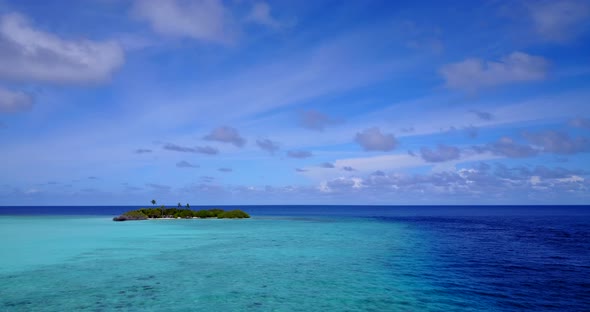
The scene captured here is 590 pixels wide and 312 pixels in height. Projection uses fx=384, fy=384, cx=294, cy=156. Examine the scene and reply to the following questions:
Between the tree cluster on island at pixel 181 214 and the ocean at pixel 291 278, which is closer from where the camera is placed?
the ocean at pixel 291 278

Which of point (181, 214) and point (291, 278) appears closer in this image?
point (291, 278)

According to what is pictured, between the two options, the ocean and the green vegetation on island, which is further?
the green vegetation on island

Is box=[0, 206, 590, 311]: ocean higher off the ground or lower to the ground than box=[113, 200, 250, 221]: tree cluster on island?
lower

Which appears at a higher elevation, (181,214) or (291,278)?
(181,214)

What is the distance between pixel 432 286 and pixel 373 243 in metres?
25.1

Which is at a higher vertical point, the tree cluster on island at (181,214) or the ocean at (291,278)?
the tree cluster on island at (181,214)

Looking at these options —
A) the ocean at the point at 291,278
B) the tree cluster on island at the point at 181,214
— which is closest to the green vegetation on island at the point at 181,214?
the tree cluster on island at the point at 181,214

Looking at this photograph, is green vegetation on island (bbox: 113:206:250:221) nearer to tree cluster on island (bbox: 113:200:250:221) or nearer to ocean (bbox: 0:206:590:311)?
tree cluster on island (bbox: 113:200:250:221)

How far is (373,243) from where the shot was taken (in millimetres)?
50625

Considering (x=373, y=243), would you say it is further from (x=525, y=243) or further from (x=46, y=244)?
(x=46, y=244)

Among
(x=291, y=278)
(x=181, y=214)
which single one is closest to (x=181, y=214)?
(x=181, y=214)

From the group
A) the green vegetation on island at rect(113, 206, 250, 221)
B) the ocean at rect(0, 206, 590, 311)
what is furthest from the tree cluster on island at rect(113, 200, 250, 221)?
the ocean at rect(0, 206, 590, 311)

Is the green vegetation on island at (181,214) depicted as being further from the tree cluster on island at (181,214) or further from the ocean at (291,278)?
the ocean at (291,278)

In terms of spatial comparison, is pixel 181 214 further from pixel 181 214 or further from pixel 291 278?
pixel 291 278
